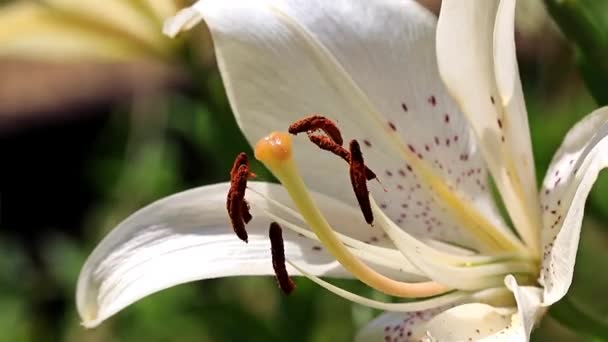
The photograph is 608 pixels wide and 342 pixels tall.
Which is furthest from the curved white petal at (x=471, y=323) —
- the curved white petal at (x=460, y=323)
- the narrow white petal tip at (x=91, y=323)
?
the narrow white petal tip at (x=91, y=323)

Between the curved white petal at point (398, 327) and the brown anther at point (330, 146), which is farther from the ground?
the brown anther at point (330, 146)

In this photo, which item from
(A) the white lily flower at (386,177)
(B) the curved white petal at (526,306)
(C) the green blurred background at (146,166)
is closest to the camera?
(B) the curved white petal at (526,306)

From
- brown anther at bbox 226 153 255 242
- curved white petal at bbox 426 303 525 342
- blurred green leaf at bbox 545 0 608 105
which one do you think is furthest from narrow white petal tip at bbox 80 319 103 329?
blurred green leaf at bbox 545 0 608 105

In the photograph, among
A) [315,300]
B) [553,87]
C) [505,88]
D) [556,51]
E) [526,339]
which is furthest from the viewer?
[553,87]

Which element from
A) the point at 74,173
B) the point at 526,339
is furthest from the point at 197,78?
the point at 74,173

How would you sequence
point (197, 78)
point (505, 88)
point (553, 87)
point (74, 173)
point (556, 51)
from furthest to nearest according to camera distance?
point (74, 173), point (553, 87), point (556, 51), point (197, 78), point (505, 88)

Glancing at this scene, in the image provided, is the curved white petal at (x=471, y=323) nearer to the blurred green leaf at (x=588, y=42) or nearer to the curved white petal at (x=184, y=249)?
the curved white petal at (x=184, y=249)

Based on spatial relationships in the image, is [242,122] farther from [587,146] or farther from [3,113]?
[3,113]

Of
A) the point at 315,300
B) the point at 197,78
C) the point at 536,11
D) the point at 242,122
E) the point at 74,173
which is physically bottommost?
the point at 74,173
